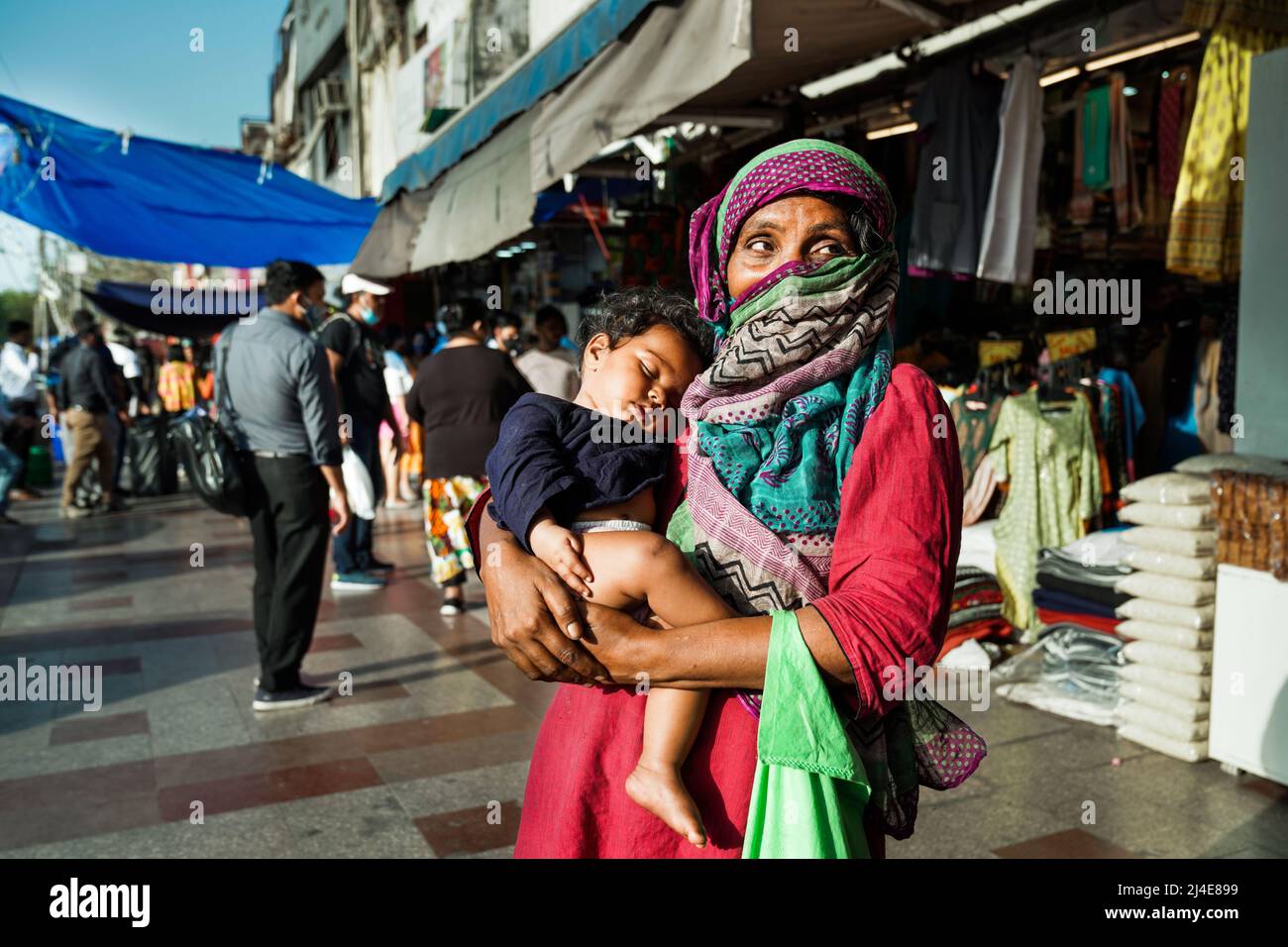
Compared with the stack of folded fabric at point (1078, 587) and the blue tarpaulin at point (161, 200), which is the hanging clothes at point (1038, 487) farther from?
the blue tarpaulin at point (161, 200)

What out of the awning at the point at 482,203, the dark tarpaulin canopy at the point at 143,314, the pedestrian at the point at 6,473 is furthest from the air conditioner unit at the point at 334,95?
the awning at the point at 482,203

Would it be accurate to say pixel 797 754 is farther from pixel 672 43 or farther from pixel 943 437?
pixel 672 43

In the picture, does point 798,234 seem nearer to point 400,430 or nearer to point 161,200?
point 161,200

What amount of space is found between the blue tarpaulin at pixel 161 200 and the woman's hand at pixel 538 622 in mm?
7115

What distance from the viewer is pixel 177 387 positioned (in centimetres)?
1509

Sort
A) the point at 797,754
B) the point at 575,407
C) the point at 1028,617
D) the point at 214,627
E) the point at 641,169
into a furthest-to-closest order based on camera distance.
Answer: the point at 214,627
the point at 641,169
the point at 1028,617
the point at 575,407
the point at 797,754

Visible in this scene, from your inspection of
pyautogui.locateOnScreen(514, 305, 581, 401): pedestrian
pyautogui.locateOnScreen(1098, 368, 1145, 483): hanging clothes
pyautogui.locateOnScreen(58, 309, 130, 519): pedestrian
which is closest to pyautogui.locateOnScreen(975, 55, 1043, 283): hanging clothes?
pyautogui.locateOnScreen(1098, 368, 1145, 483): hanging clothes

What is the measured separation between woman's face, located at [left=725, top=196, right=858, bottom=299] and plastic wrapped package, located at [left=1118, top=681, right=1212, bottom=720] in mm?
3511

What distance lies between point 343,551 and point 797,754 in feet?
23.1

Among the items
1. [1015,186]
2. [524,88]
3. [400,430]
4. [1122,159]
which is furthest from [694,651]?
[400,430]

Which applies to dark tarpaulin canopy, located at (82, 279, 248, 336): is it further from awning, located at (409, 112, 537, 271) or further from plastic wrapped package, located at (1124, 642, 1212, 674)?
plastic wrapped package, located at (1124, 642, 1212, 674)

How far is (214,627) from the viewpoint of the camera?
6.70m

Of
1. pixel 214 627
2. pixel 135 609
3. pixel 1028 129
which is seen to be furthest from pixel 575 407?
pixel 135 609

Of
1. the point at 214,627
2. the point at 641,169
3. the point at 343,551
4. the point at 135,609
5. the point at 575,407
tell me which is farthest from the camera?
the point at 343,551
